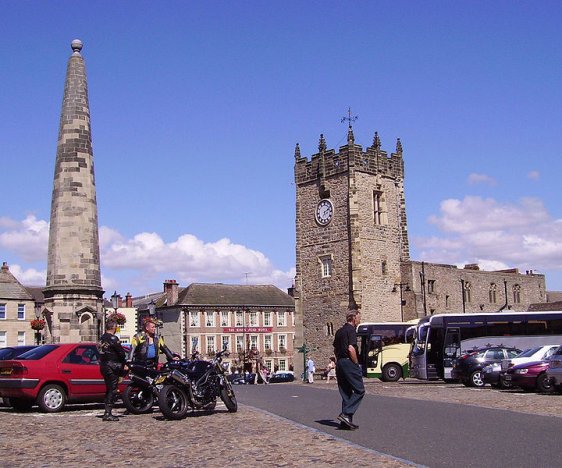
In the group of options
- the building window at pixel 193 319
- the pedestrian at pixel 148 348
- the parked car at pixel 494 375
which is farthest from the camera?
the building window at pixel 193 319

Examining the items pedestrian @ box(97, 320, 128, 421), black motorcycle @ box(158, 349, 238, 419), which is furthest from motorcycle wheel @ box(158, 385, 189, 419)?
pedestrian @ box(97, 320, 128, 421)

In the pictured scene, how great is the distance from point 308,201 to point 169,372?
44.1m

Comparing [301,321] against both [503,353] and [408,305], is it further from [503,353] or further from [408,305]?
[503,353]

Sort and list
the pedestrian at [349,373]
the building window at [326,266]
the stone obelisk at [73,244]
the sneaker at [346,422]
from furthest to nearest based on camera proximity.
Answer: the building window at [326,266] < the stone obelisk at [73,244] < the pedestrian at [349,373] < the sneaker at [346,422]

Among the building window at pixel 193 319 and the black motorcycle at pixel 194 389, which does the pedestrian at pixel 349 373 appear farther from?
the building window at pixel 193 319

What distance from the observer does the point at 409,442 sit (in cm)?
1060

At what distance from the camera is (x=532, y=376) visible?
2289 centimetres

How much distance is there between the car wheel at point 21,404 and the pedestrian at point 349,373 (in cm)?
691

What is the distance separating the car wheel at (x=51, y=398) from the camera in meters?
15.7

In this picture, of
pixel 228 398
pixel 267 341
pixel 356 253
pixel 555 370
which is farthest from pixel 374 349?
pixel 267 341

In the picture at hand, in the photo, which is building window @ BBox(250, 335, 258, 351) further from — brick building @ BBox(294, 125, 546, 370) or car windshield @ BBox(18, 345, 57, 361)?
car windshield @ BBox(18, 345, 57, 361)

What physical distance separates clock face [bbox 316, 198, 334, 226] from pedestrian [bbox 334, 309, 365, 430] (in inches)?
1717

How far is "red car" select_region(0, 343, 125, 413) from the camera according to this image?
15.5m

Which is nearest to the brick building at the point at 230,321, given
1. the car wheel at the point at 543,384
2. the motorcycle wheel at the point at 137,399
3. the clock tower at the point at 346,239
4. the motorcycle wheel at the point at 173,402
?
the clock tower at the point at 346,239
